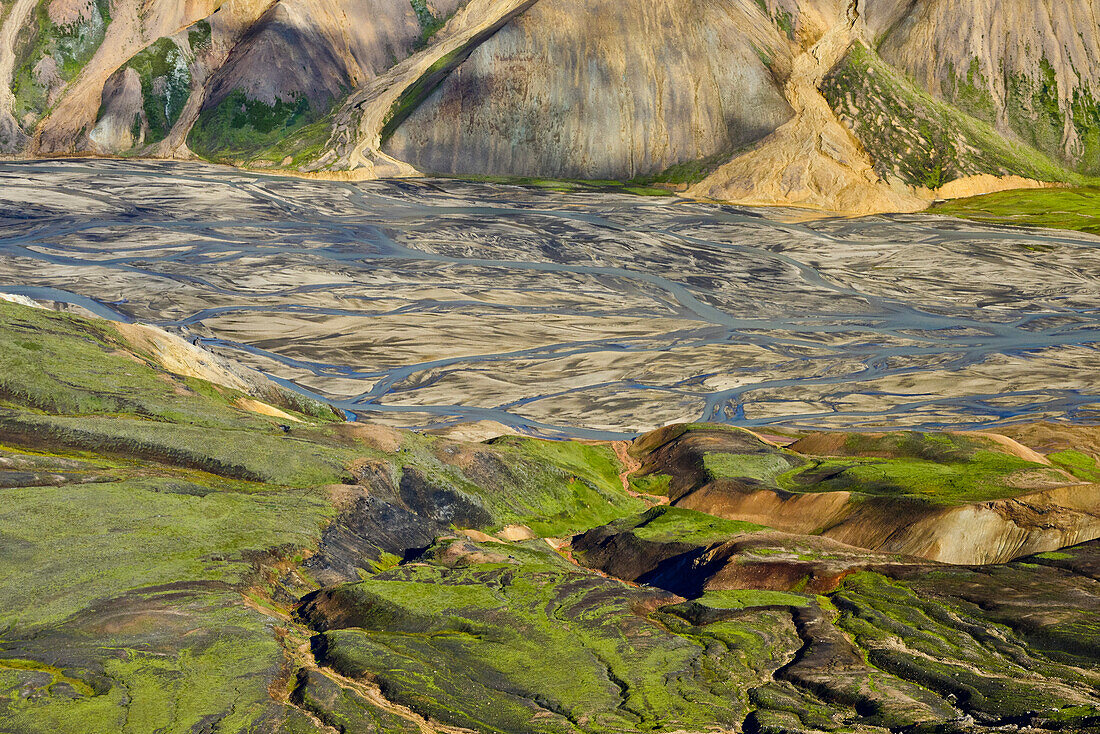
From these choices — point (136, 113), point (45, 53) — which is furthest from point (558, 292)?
point (45, 53)

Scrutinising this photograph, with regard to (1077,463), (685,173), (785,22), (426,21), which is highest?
(426,21)

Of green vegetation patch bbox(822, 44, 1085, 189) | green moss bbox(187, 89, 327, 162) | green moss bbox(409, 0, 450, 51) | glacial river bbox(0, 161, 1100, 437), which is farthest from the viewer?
green moss bbox(409, 0, 450, 51)

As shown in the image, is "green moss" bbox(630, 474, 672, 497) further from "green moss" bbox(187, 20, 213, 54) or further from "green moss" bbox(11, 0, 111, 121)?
"green moss" bbox(11, 0, 111, 121)

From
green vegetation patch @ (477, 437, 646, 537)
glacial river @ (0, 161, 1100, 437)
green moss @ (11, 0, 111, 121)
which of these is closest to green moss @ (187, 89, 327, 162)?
glacial river @ (0, 161, 1100, 437)

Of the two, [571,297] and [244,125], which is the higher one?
[244,125]

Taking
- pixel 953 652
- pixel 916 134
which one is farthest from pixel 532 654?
pixel 916 134

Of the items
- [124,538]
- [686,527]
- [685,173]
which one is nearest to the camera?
[124,538]

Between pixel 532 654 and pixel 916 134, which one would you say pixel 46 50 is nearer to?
pixel 916 134
